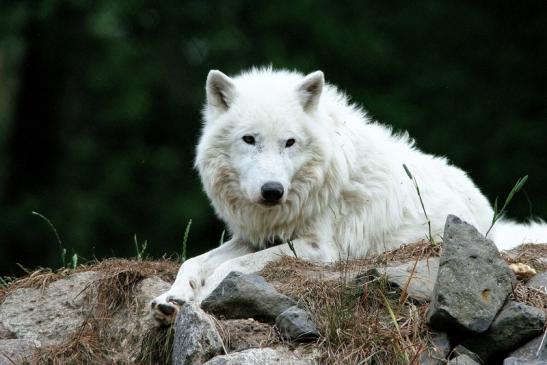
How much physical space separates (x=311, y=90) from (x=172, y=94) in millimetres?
10739

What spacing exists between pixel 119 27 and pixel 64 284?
38.1 ft

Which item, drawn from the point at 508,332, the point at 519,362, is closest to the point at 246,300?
the point at 508,332

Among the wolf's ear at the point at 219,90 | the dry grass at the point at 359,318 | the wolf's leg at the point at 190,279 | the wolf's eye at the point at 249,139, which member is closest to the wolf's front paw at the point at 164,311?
the wolf's leg at the point at 190,279

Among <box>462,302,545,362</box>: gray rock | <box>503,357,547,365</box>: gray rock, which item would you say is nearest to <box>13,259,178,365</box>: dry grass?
<box>462,302,545,362</box>: gray rock

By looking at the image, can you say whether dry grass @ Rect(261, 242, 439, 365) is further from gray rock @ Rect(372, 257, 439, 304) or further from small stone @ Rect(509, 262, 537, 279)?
small stone @ Rect(509, 262, 537, 279)

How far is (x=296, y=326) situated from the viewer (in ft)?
16.1

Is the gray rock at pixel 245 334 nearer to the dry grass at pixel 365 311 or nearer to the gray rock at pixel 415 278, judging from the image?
the dry grass at pixel 365 311

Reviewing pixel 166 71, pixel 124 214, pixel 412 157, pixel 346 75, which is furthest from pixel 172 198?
pixel 412 157

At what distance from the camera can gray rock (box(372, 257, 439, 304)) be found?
5219 millimetres

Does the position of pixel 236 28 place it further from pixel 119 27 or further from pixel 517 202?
A: pixel 517 202

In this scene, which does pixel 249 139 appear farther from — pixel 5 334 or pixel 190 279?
pixel 5 334

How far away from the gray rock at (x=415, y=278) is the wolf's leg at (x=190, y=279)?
1096 mm

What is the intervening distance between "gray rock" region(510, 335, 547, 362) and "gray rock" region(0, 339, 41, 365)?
246cm

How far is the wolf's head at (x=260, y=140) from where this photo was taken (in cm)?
667
